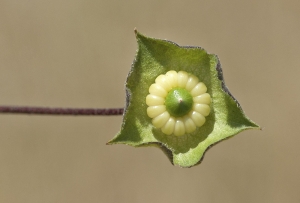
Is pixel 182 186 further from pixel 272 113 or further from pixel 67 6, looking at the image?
pixel 67 6

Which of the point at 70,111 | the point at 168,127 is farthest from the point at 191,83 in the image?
the point at 70,111

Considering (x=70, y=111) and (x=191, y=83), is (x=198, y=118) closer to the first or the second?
(x=191, y=83)

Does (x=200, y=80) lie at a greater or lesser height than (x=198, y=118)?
greater

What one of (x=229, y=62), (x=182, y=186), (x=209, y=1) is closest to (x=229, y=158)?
(x=182, y=186)

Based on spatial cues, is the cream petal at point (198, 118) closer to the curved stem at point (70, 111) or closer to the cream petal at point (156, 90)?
the cream petal at point (156, 90)

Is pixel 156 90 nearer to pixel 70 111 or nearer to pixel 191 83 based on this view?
pixel 191 83

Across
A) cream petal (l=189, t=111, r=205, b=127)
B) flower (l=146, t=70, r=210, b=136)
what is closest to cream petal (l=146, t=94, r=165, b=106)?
flower (l=146, t=70, r=210, b=136)
